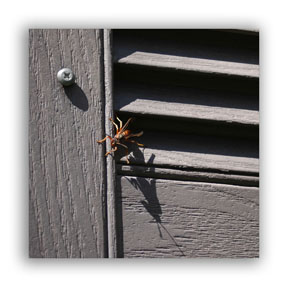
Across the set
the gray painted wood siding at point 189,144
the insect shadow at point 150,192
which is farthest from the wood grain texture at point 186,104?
the insect shadow at point 150,192

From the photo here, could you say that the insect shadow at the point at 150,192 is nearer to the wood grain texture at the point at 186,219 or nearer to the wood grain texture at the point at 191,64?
the wood grain texture at the point at 186,219

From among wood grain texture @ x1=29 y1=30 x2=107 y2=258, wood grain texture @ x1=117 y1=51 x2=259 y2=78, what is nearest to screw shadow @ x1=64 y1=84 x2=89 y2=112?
wood grain texture @ x1=29 y1=30 x2=107 y2=258

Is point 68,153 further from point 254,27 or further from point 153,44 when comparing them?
point 254,27

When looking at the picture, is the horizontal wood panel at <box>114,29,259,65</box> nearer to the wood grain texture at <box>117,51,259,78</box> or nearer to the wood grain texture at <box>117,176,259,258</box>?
the wood grain texture at <box>117,51,259,78</box>

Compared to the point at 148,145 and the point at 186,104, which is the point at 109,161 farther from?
the point at 186,104

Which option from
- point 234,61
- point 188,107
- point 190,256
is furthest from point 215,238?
point 234,61
